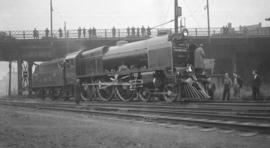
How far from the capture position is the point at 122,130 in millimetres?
9922

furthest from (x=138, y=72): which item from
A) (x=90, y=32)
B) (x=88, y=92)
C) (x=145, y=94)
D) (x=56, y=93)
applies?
(x=90, y=32)

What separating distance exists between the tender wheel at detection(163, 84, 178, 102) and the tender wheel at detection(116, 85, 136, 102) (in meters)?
2.59

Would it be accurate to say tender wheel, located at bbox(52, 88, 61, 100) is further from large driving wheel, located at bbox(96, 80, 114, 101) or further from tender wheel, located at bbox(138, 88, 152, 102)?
→ tender wheel, located at bbox(138, 88, 152, 102)

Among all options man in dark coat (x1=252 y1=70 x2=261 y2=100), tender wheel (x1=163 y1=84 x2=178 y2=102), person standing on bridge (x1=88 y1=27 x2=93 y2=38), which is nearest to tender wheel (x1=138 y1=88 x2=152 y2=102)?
tender wheel (x1=163 y1=84 x2=178 y2=102)

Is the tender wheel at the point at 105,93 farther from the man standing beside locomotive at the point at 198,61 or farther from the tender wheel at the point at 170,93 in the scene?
the man standing beside locomotive at the point at 198,61

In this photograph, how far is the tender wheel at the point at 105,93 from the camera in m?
23.3

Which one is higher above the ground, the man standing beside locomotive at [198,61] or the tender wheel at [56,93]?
the man standing beside locomotive at [198,61]

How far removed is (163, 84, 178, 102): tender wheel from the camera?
18.4 m

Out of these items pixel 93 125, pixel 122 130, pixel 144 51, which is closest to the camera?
pixel 122 130

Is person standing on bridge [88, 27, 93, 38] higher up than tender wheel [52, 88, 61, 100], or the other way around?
person standing on bridge [88, 27, 93, 38]

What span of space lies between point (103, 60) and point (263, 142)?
1746cm

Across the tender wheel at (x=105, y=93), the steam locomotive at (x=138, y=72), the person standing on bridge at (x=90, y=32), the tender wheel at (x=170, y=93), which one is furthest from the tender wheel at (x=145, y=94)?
the person standing on bridge at (x=90, y=32)

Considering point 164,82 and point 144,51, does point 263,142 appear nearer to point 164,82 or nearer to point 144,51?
point 164,82

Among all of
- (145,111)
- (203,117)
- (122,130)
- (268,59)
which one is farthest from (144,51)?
(268,59)
